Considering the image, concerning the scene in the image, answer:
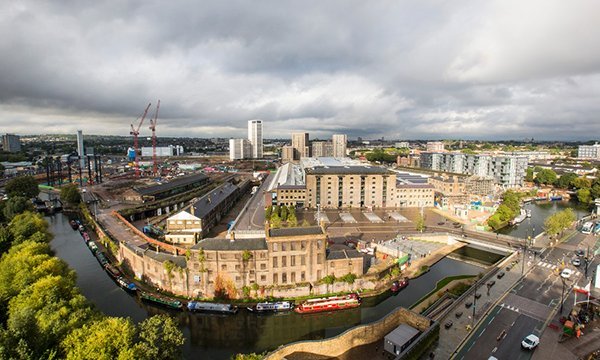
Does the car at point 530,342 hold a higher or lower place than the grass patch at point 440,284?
higher

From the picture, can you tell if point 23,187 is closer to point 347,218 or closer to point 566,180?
point 347,218

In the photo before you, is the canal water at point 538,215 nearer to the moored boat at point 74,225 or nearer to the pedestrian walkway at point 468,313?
the pedestrian walkway at point 468,313

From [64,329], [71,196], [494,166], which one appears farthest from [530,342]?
[494,166]

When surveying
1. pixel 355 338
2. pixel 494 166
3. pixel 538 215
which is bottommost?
pixel 538 215

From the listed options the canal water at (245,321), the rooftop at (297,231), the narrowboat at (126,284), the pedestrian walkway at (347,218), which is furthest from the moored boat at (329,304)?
the pedestrian walkway at (347,218)

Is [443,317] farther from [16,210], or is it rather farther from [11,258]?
[16,210]

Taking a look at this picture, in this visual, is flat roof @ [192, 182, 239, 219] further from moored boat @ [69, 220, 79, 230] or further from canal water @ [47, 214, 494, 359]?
moored boat @ [69, 220, 79, 230]

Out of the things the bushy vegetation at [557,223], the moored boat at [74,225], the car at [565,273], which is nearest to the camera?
the car at [565,273]
